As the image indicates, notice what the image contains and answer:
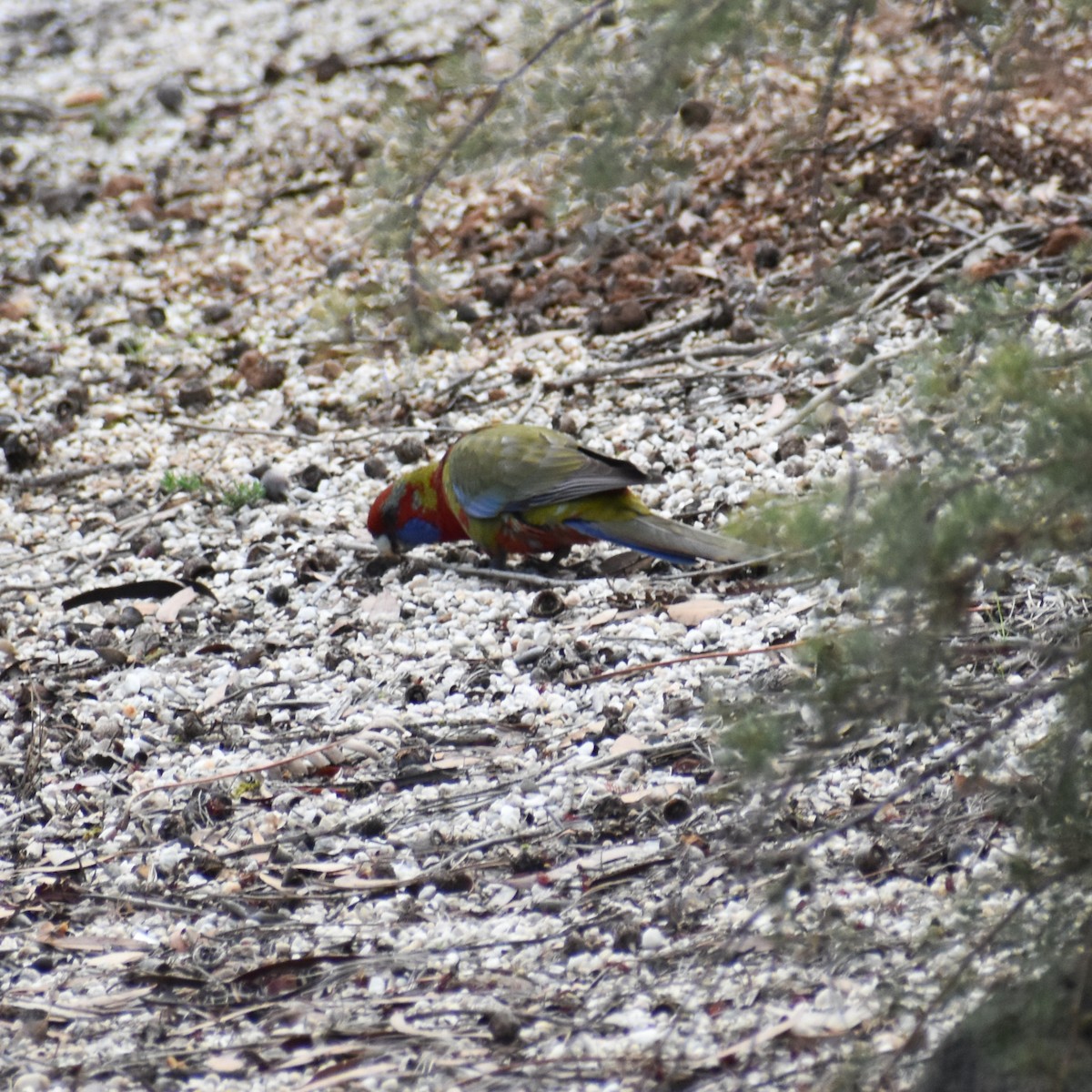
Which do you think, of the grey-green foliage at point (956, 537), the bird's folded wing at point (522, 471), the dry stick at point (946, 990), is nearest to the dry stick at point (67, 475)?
the bird's folded wing at point (522, 471)

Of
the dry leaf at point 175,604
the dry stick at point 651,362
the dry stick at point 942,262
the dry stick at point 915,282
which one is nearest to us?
the dry leaf at point 175,604

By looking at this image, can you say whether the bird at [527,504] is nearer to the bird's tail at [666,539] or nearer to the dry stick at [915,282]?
the bird's tail at [666,539]

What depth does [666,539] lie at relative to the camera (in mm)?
4328

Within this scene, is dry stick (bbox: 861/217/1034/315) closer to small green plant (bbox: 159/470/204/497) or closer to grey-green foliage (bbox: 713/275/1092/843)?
small green plant (bbox: 159/470/204/497)

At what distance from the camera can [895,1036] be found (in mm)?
2293

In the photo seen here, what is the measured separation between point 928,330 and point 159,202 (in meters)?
4.90

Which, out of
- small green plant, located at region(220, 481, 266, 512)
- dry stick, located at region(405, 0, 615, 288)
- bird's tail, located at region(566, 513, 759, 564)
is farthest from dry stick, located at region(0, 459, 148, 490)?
dry stick, located at region(405, 0, 615, 288)

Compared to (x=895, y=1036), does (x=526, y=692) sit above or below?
below

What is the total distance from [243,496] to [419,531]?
36.7 inches

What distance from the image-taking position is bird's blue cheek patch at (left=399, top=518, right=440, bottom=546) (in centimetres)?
470

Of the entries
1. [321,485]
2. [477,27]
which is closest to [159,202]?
[477,27]

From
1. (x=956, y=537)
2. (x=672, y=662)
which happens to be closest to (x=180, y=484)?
(x=672, y=662)

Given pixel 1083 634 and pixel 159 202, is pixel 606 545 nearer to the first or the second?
pixel 1083 634

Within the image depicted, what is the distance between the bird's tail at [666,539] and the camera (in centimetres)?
425
